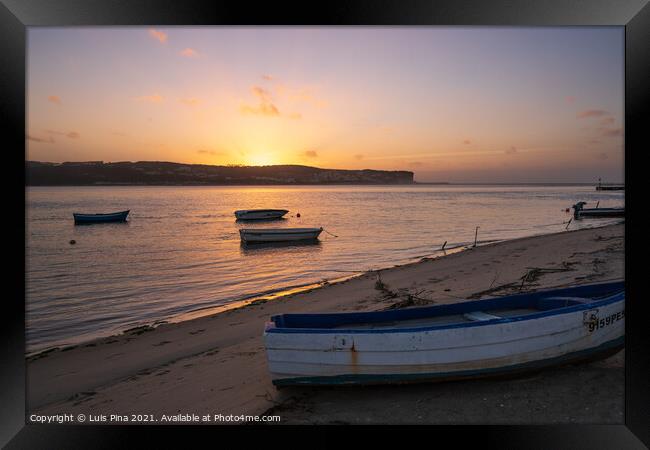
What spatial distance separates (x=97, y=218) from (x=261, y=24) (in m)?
32.4

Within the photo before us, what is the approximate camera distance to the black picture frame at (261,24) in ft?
12.5

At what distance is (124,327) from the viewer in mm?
8633

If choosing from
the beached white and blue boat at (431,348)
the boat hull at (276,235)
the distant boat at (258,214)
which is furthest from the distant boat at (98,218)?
the beached white and blue boat at (431,348)

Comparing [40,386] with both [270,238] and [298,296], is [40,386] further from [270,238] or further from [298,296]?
[270,238]

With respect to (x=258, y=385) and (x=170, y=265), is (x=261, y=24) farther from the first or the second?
(x=170, y=265)

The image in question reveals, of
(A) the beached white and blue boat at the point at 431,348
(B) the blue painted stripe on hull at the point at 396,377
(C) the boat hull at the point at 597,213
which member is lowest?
(B) the blue painted stripe on hull at the point at 396,377

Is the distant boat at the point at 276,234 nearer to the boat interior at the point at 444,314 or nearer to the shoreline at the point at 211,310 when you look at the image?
the shoreline at the point at 211,310

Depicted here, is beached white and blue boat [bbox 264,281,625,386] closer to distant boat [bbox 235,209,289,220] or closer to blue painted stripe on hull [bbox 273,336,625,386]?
blue painted stripe on hull [bbox 273,336,625,386]

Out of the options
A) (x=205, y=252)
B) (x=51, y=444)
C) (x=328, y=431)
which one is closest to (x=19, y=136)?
(x=51, y=444)

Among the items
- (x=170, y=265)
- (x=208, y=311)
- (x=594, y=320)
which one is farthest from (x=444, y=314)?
(x=170, y=265)

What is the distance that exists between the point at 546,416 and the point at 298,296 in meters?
6.95

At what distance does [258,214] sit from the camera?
3559 cm

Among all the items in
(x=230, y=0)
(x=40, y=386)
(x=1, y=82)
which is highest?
(x=230, y=0)

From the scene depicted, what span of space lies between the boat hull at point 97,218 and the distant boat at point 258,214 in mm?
8690
